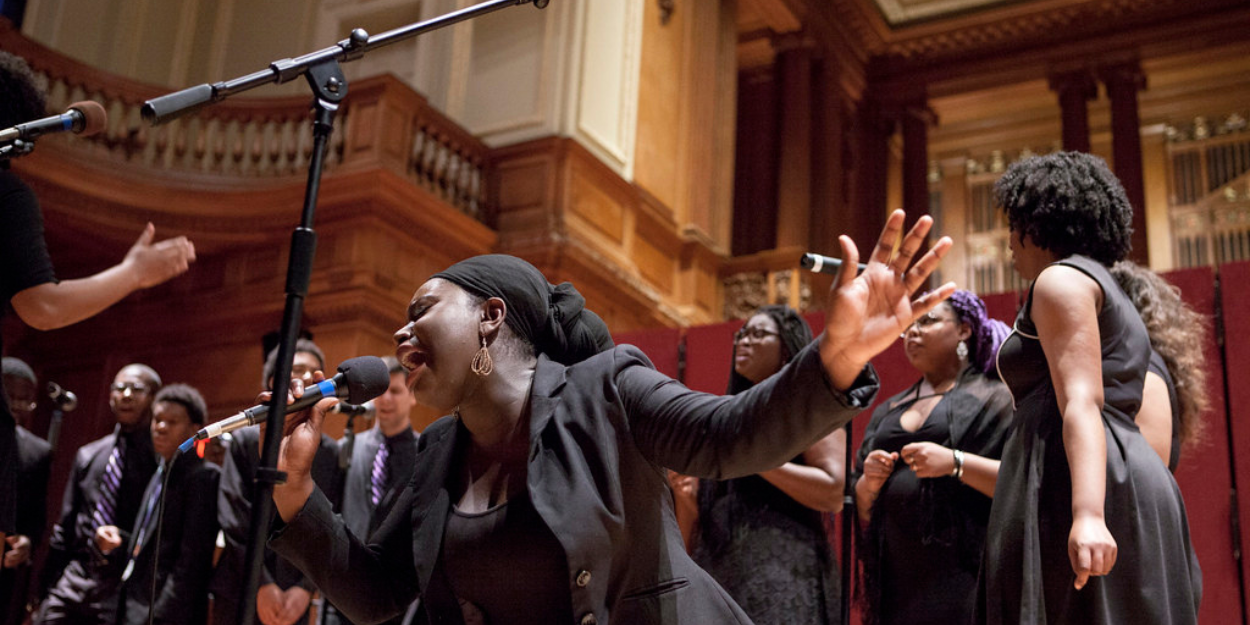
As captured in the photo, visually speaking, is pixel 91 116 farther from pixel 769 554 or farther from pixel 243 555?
pixel 243 555

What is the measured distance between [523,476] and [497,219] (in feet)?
22.3

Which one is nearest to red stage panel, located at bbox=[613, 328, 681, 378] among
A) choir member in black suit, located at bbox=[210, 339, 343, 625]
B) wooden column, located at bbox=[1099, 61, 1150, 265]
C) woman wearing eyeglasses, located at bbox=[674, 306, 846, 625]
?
choir member in black suit, located at bbox=[210, 339, 343, 625]

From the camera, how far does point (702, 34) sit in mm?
11047

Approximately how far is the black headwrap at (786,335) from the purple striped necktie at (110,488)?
263 cm

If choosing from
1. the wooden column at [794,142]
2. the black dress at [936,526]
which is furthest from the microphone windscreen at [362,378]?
the wooden column at [794,142]

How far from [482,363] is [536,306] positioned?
155 mm

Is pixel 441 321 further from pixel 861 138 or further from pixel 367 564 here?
pixel 861 138

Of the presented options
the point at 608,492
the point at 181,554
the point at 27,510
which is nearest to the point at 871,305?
the point at 608,492

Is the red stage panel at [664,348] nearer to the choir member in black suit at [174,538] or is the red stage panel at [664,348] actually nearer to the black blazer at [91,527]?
the choir member in black suit at [174,538]

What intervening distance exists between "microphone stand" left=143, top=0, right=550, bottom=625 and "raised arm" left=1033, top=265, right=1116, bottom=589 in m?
1.36

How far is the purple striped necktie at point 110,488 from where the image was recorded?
4637 millimetres

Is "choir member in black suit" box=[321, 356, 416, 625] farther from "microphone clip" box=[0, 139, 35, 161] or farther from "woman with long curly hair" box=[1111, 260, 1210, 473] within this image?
"woman with long curly hair" box=[1111, 260, 1210, 473]

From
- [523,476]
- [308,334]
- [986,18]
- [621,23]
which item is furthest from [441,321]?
[986,18]

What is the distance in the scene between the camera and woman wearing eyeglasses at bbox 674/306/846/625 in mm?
3070
